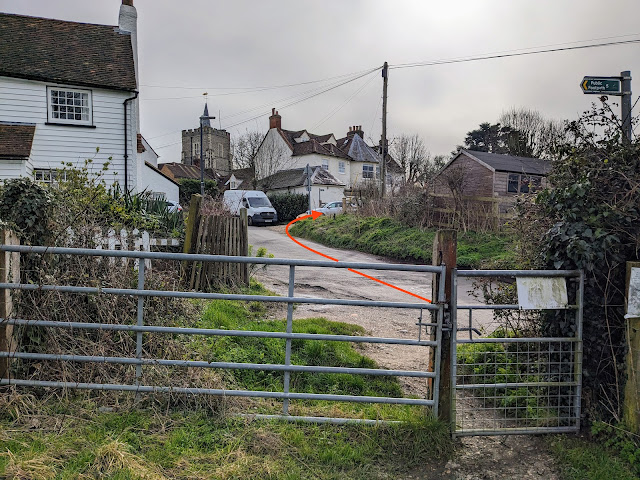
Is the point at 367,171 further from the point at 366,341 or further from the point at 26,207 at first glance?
the point at 366,341

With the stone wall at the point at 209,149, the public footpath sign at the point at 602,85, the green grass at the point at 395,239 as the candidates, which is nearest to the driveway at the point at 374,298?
the green grass at the point at 395,239

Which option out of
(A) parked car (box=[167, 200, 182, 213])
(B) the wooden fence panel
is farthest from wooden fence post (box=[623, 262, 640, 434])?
(A) parked car (box=[167, 200, 182, 213])

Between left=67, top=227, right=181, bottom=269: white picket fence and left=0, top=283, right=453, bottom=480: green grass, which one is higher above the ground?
left=67, top=227, right=181, bottom=269: white picket fence

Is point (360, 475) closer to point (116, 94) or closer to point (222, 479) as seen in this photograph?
point (222, 479)

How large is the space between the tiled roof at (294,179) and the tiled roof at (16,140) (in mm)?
28554

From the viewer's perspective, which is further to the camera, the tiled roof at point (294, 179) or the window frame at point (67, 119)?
the tiled roof at point (294, 179)

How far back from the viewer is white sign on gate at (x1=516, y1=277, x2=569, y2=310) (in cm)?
396

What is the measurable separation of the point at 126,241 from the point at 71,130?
11586 millimetres

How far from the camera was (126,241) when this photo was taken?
7.36 metres

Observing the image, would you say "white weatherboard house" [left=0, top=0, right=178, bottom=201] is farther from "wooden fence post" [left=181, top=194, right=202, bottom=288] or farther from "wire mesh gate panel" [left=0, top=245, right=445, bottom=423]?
"wire mesh gate panel" [left=0, top=245, right=445, bottom=423]

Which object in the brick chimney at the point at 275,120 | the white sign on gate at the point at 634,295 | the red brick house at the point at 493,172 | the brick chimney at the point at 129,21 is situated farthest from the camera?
the brick chimney at the point at 275,120

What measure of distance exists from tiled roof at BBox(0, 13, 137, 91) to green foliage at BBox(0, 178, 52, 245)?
14119 millimetres

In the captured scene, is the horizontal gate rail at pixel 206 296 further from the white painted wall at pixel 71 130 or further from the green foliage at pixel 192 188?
the green foliage at pixel 192 188

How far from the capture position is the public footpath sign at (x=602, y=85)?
303 inches
